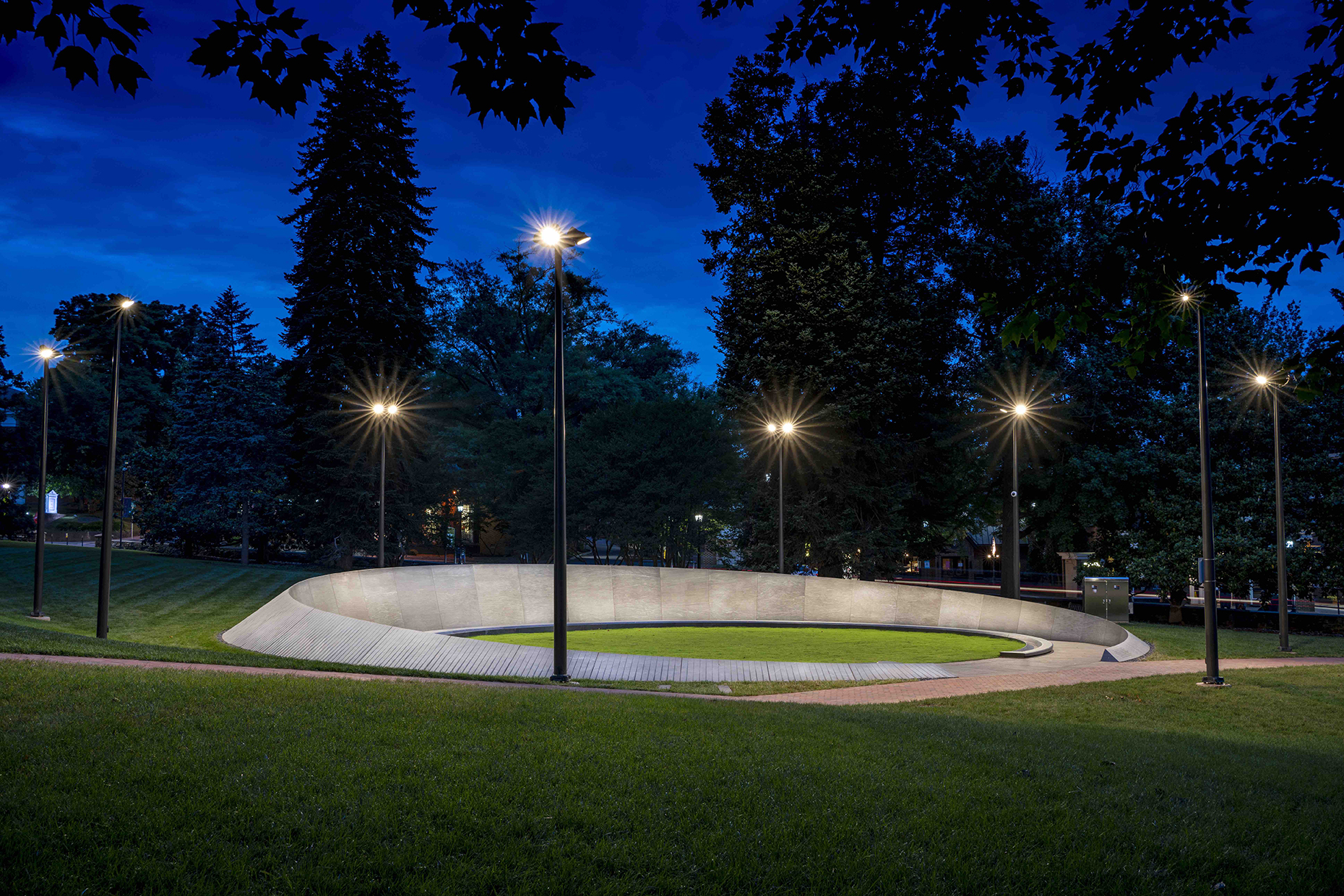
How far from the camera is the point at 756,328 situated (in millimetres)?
32625

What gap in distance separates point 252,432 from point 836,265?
105ft

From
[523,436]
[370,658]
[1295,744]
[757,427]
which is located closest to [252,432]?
[523,436]

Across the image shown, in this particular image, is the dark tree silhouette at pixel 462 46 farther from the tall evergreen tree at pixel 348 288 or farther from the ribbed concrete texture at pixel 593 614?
the tall evergreen tree at pixel 348 288

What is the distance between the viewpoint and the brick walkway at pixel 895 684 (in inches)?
420

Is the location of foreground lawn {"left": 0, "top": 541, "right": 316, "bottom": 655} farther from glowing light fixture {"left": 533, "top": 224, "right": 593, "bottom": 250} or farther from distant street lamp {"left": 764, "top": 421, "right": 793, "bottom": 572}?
distant street lamp {"left": 764, "top": 421, "right": 793, "bottom": 572}

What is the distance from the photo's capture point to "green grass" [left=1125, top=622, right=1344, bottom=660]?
64.3 feet

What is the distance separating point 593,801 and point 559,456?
856 centimetres

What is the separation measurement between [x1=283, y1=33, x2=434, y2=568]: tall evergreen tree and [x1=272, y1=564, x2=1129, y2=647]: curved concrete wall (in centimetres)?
1787

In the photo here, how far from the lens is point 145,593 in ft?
85.8

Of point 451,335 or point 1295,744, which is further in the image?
point 451,335

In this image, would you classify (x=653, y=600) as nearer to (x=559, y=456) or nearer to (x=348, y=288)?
(x=559, y=456)

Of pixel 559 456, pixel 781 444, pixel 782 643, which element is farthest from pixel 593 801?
pixel 781 444

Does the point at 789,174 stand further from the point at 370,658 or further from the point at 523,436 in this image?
the point at 370,658

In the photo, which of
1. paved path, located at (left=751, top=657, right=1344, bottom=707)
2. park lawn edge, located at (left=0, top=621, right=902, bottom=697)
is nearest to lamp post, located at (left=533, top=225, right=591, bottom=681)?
park lawn edge, located at (left=0, top=621, right=902, bottom=697)
